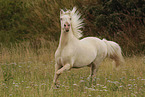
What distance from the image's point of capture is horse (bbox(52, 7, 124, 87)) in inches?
214

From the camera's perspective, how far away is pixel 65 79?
6.54 meters

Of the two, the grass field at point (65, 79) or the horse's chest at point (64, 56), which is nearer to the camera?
the grass field at point (65, 79)

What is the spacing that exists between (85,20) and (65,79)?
5.85 m

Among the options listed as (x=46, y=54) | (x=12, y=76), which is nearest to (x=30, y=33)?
(x=46, y=54)

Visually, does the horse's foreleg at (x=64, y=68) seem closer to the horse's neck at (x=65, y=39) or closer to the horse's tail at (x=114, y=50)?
the horse's neck at (x=65, y=39)

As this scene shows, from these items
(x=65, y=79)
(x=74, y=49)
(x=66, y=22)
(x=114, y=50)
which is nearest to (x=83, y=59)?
(x=74, y=49)

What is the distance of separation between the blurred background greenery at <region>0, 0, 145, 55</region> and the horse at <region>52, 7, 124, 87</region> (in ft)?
12.7

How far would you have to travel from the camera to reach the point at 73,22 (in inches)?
235

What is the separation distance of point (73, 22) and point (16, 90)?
6.46 feet

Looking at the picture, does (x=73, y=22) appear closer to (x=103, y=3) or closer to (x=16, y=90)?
(x=16, y=90)

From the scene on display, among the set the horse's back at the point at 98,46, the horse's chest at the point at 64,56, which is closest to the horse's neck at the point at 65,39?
the horse's chest at the point at 64,56

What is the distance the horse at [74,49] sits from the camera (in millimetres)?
5438

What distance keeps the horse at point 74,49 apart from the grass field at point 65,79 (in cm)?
38

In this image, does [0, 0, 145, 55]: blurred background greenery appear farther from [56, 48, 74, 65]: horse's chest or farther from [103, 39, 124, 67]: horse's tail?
[56, 48, 74, 65]: horse's chest
